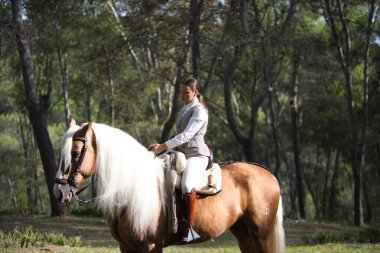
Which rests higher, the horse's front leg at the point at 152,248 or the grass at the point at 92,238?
the horse's front leg at the point at 152,248

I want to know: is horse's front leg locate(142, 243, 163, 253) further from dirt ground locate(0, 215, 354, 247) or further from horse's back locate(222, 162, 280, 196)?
dirt ground locate(0, 215, 354, 247)

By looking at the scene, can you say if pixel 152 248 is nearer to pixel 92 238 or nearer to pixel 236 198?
pixel 236 198

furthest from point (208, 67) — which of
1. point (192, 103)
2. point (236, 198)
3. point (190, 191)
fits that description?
point (190, 191)

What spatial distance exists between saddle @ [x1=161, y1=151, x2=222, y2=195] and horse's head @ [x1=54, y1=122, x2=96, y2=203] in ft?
3.12

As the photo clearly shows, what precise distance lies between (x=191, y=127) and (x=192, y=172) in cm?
50

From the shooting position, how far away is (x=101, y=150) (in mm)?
6109

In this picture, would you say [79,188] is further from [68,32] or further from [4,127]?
[4,127]

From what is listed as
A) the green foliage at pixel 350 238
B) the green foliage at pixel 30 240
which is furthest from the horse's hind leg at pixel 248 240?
the green foliage at pixel 350 238

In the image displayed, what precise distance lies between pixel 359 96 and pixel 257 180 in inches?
1047

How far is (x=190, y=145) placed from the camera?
6672 mm

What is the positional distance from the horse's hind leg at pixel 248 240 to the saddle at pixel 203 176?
2.90 feet

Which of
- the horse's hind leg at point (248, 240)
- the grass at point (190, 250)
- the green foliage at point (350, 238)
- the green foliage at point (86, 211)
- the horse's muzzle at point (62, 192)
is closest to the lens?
the horse's muzzle at point (62, 192)

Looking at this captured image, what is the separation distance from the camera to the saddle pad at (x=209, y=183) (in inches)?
261

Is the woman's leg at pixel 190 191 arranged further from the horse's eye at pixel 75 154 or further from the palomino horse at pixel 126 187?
the horse's eye at pixel 75 154
